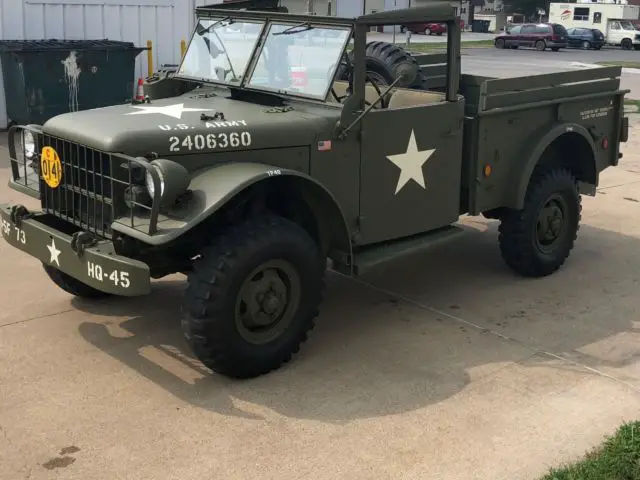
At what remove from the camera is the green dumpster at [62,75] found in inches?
451

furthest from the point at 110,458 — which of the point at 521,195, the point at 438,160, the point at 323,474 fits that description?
the point at 521,195

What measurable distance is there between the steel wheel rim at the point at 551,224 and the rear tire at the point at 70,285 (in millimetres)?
3243

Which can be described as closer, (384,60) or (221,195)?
(221,195)

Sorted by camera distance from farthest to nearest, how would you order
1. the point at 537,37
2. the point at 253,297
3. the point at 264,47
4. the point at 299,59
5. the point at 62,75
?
the point at 537,37, the point at 62,75, the point at 264,47, the point at 299,59, the point at 253,297

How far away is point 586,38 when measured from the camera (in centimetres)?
4219

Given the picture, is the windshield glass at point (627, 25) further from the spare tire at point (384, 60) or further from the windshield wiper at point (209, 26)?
the windshield wiper at point (209, 26)

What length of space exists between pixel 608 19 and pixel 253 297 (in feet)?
145

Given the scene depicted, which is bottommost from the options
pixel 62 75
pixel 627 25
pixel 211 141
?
pixel 211 141

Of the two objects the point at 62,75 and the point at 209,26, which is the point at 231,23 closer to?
the point at 209,26

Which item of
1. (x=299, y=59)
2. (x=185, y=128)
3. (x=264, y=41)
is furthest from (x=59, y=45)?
(x=185, y=128)

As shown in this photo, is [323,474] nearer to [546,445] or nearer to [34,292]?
[546,445]

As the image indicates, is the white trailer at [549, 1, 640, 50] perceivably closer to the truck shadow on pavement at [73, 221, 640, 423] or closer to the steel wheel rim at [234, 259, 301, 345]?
the truck shadow on pavement at [73, 221, 640, 423]

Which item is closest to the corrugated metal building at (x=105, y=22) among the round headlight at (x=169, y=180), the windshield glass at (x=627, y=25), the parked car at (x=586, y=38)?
the round headlight at (x=169, y=180)

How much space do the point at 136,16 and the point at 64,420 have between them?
34.1 ft
